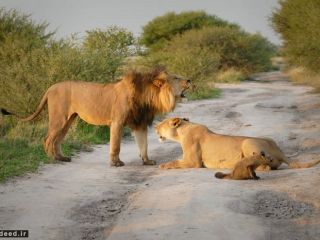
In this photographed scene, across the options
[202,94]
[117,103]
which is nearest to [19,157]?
[117,103]

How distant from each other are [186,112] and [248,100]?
14.8 ft

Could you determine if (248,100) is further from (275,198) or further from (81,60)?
(275,198)

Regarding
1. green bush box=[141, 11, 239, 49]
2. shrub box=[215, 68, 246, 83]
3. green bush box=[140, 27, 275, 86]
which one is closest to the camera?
shrub box=[215, 68, 246, 83]

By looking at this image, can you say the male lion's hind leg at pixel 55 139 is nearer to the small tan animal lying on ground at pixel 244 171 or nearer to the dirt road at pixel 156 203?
the dirt road at pixel 156 203

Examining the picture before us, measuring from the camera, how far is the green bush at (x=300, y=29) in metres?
24.1

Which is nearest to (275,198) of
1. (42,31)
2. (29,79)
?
(29,79)

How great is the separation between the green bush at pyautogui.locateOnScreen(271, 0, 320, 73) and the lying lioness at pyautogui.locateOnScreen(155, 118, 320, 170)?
14.4 metres

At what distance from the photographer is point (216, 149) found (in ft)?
30.8

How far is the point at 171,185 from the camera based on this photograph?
26.0 feet

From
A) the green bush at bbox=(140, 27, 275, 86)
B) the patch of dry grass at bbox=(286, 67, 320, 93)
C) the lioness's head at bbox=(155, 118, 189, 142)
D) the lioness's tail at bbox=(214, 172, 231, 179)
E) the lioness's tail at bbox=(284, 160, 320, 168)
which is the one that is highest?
the green bush at bbox=(140, 27, 275, 86)

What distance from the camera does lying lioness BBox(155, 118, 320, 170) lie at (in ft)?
29.6

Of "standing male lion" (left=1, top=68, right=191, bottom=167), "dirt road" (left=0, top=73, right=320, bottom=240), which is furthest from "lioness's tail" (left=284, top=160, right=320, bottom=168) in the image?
"standing male lion" (left=1, top=68, right=191, bottom=167)

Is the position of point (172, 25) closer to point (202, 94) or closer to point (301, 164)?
point (202, 94)

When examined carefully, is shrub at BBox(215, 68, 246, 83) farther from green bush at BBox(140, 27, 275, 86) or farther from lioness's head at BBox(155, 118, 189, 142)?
lioness's head at BBox(155, 118, 189, 142)
